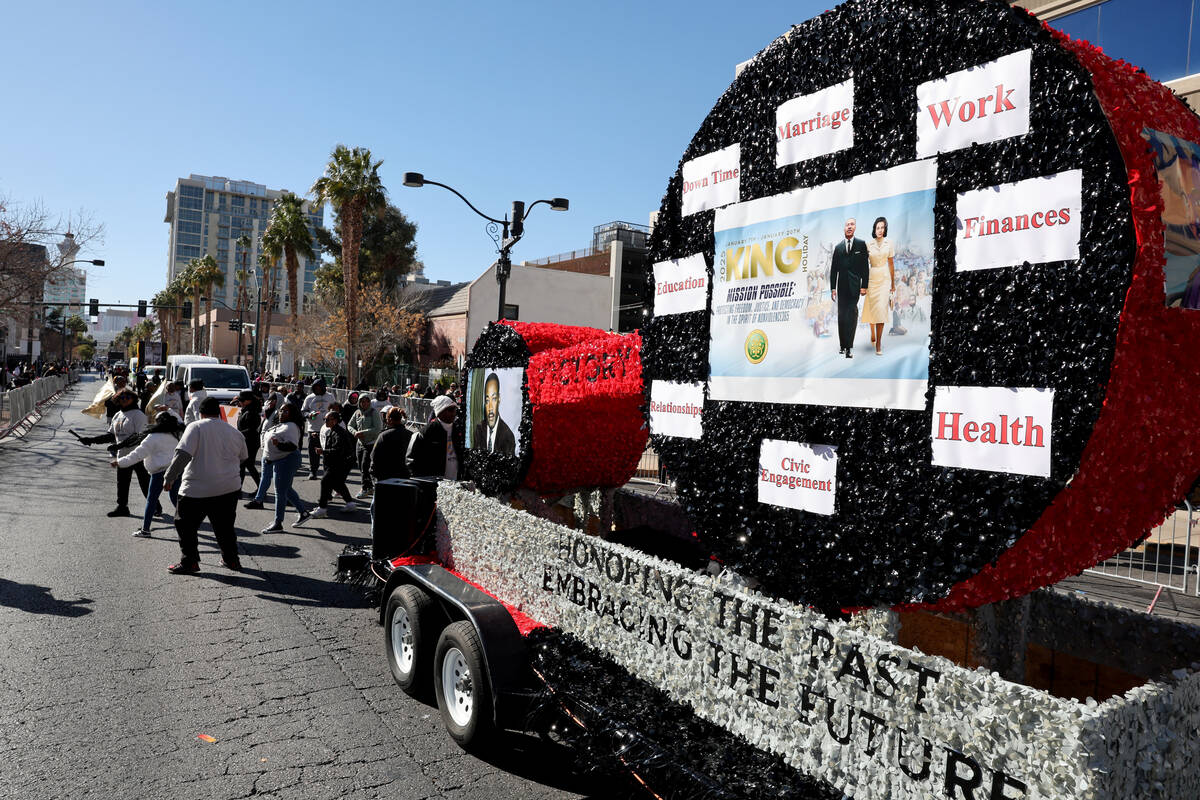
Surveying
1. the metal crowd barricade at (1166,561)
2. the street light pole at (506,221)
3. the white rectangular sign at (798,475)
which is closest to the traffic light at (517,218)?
the street light pole at (506,221)

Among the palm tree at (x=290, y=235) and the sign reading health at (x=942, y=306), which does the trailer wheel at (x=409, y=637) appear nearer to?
the sign reading health at (x=942, y=306)

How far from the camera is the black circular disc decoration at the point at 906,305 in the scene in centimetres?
234

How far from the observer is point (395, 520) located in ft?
19.5

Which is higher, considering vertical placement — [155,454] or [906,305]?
[906,305]

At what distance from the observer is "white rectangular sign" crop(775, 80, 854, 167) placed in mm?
3078

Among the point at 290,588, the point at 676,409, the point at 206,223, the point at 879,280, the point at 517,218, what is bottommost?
the point at 290,588

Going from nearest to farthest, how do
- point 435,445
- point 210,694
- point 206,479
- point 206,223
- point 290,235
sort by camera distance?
point 210,694, point 206,479, point 435,445, point 290,235, point 206,223

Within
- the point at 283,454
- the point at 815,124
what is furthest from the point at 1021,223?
the point at 283,454

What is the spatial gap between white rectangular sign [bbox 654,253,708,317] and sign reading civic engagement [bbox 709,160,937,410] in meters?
0.12

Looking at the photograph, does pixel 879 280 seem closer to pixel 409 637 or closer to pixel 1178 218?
pixel 1178 218

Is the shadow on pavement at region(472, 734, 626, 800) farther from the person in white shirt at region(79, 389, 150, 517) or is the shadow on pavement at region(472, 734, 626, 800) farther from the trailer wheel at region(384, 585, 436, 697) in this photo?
the person in white shirt at region(79, 389, 150, 517)

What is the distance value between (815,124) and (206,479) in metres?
7.01

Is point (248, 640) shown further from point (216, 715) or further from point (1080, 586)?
point (1080, 586)

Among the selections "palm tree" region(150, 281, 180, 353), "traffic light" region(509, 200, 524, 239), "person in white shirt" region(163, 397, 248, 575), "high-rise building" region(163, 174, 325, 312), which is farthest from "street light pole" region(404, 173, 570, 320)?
"high-rise building" region(163, 174, 325, 312)
